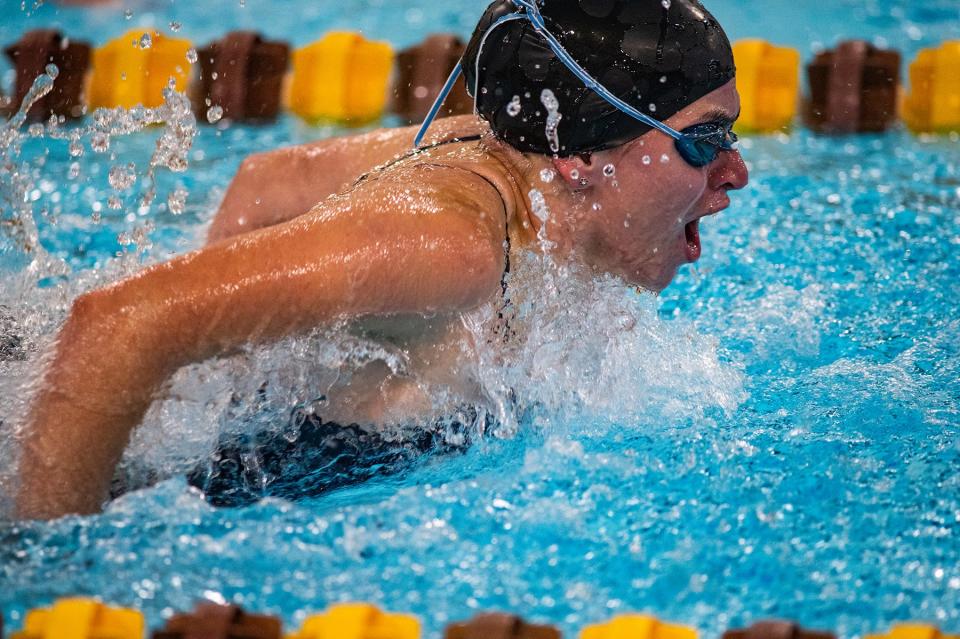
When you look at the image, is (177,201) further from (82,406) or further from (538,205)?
(82,406)

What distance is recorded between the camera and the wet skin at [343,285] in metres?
1.47

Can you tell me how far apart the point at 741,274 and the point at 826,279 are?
204 mm

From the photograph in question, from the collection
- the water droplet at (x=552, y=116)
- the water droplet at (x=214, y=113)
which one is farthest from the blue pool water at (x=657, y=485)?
the water droplet at (x=214, y=113)

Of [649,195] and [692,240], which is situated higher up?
[649,195]

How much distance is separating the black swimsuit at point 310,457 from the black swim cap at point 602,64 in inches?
10.7

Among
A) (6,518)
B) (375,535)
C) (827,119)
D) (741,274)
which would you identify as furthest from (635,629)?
(827,119)

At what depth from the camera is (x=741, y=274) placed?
2.75m

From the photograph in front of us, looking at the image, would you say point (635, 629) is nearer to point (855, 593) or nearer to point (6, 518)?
point (855, 593)

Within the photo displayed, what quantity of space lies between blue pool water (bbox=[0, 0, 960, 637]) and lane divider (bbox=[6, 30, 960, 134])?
2.69 ft

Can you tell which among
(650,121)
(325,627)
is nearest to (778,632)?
(325,627)

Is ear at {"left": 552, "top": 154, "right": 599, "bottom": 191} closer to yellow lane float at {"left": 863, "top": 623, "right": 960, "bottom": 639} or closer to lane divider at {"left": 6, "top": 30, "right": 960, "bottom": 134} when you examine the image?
yellow lane float at {"left": 863, "top": 623, "right": 960, "bottom": 639}

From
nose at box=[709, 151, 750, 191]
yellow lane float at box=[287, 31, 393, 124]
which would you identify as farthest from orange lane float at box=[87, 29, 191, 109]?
nose at box=[709, 151, 750, 191]

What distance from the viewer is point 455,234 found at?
156 cm

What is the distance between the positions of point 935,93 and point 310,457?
8.85 ft
